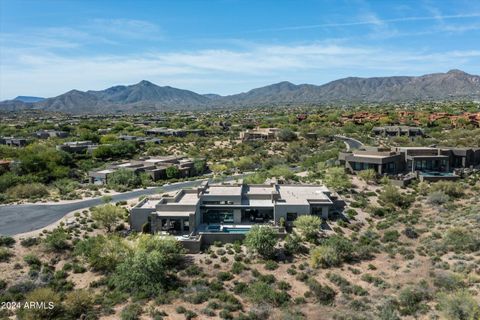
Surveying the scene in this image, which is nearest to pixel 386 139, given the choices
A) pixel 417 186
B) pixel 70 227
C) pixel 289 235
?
pixel 417 186

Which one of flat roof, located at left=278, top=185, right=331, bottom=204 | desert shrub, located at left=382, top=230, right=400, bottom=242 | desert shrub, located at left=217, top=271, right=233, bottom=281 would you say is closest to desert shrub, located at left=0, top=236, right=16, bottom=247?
desert shrub, located at left=217, top=271, right=233, bottom=281

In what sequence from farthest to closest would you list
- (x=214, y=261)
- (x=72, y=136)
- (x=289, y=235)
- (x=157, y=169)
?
(x=72, y=136), (x=157, y=169), (x=289, y=235), (x=214, y=261)

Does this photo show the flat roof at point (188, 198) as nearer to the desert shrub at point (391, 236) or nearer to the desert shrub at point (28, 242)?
the desert shrub at point (28, 242)

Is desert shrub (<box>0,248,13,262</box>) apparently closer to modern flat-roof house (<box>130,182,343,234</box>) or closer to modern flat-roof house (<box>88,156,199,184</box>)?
modern flat-roof house (<box>130,182,343,234</box>)

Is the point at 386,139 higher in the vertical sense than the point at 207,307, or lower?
higher

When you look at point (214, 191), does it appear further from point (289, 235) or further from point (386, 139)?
point (386, 139)

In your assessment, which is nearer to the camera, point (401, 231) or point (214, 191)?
point (401, 231)

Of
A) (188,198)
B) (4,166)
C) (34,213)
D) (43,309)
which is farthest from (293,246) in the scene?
(4,166)
